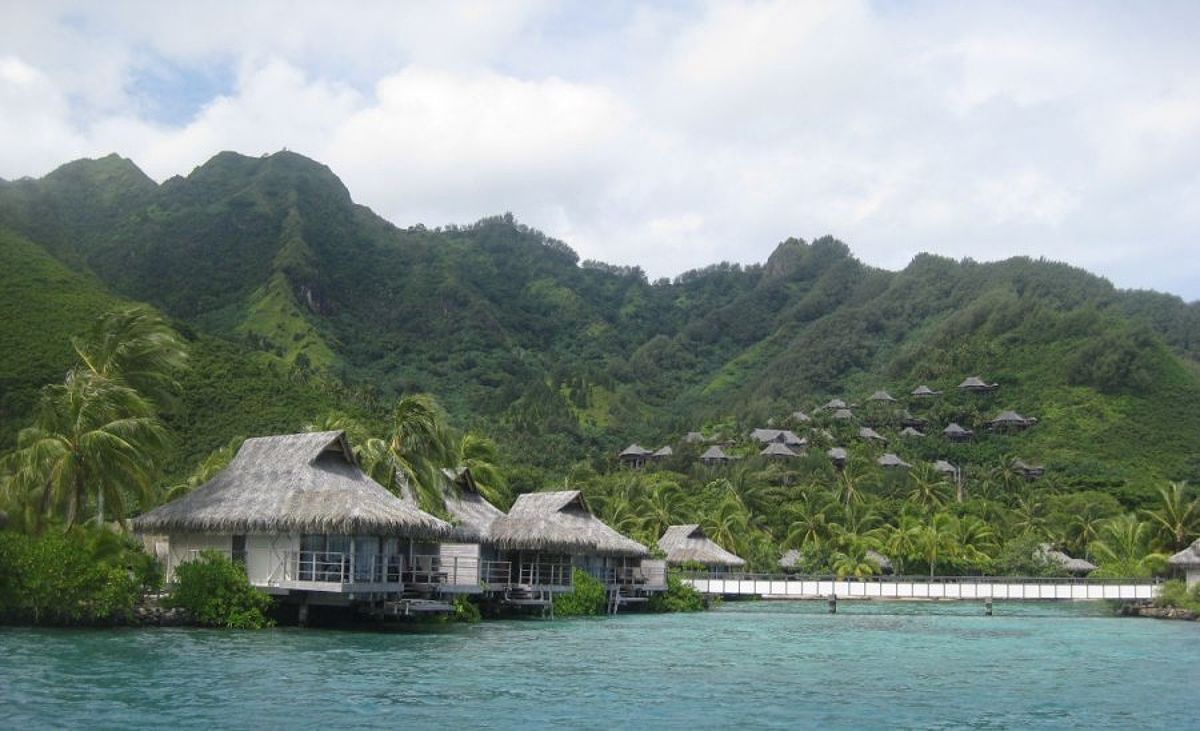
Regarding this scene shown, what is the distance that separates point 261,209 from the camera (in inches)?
6132

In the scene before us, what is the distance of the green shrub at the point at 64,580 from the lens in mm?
24734

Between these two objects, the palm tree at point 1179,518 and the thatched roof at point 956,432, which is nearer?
the palm tree at point 1179,518

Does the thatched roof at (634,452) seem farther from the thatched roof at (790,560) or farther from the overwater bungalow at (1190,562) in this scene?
the overwater bungalow at (1190,562)

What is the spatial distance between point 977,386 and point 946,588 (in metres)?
60.3

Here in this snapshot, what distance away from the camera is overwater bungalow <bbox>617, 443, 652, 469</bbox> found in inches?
3846

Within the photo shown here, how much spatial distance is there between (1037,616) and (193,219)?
126 meters

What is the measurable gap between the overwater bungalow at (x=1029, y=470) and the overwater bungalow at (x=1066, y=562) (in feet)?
63.6

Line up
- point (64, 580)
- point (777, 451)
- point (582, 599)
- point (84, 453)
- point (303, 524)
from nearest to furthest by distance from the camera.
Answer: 1. point (64, 580)
2. point (84, 453)
3. point (303, 524)
4. point (582, 599)
5. point (777, 451)

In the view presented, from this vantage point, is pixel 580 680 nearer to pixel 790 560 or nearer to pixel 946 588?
pixel 946 588

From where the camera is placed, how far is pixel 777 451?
295ft

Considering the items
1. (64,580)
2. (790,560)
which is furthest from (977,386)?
(64,580)

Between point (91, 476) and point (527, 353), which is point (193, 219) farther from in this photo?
point (91, 476)

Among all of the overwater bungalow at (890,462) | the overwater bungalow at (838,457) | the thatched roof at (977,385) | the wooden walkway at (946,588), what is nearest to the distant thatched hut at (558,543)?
the wooden walkway at (946,588)

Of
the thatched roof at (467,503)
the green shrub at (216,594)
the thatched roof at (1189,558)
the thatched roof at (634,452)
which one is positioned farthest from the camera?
the thatched roof at (634,452)
